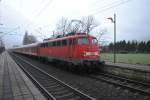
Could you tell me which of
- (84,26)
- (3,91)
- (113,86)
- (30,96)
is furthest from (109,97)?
(84,26)

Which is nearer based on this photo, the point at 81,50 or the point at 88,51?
the point at 81,50

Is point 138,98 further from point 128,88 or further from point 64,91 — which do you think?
point 64,91

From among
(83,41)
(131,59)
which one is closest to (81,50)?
(83,41)

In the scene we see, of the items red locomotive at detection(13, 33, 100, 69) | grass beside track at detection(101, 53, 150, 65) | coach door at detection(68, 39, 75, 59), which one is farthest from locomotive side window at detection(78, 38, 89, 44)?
grass beside track at detection(101, 53, 150, 65)

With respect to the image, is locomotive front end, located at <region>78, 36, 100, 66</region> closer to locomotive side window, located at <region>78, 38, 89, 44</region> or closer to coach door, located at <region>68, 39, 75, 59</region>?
locomotive side window, located at <region>78, 38, 89, 44</region>

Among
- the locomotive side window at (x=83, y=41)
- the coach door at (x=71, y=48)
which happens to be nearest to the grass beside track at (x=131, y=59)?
the locomotive side window at (x=83, y=41)

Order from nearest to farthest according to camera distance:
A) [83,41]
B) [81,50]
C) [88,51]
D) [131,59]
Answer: [81,50] → [88,51] → [83,41] → [131,59]

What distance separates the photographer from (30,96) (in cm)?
924

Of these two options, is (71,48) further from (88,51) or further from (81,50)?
(88,51)

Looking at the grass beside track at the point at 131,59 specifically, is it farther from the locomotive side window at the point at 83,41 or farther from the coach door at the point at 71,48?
the coach door at the point at 71,48

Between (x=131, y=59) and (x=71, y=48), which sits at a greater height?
(x=71, y=48)

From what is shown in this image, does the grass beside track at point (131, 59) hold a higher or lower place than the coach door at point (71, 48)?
lower

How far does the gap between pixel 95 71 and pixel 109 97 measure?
905 cm

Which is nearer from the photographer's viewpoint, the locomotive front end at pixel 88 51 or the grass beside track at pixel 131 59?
the locomotive front end at pixel 88 51
